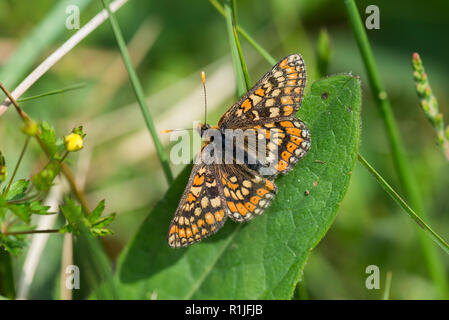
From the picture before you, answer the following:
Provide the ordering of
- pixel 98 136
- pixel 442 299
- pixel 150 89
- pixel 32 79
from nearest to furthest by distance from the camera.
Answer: pixel 32 79 < pixel 442 299 < pixel 98 136 < pixel 150 89

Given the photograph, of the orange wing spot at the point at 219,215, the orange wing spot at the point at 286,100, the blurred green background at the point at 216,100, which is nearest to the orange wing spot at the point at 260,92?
the orange wing spot at the point at 286,100

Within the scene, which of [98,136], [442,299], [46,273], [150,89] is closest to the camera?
[442,299]

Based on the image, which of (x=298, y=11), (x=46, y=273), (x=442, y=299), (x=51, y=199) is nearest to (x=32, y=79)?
(x=51, y=199)

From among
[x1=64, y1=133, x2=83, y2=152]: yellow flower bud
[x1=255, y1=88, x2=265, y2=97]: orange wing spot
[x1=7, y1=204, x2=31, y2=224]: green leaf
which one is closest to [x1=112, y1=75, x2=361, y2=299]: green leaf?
[x1=255, y1=88, x2=265, y2=97]: orange wing spot

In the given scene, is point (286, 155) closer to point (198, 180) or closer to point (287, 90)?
point (287, 90)

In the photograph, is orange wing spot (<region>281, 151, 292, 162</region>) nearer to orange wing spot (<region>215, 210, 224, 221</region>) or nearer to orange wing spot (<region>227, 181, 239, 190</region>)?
orange wing spot (<region>227, 181, 239, 190</region>)

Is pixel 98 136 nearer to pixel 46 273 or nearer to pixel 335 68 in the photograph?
pixel 46 273
